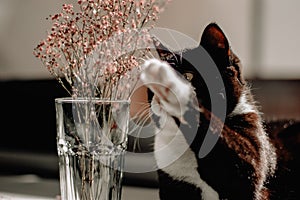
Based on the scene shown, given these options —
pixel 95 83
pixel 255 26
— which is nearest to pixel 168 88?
pixel 95 83

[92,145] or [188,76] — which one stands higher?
[188,76]

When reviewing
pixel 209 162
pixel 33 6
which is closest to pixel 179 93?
pixel 209 162

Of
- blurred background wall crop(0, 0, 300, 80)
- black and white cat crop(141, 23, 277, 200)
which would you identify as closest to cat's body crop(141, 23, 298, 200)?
black and white cat crop(141, 23, 277, 200)

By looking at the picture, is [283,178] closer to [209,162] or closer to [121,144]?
[209,162]

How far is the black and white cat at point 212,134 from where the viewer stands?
2.64 feet

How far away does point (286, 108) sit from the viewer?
1777mm

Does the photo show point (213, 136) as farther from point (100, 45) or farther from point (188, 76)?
point (100, 45)

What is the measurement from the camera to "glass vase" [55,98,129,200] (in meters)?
0.90

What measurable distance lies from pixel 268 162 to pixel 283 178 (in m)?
0.08

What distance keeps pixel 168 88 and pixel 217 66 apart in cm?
18

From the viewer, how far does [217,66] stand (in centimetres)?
89

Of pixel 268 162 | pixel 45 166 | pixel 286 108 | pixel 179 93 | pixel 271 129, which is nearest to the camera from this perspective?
pixel 179 93

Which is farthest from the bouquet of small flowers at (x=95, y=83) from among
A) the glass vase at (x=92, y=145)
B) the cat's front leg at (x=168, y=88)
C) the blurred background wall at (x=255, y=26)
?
the blurred background wall at (x=255, y=26)

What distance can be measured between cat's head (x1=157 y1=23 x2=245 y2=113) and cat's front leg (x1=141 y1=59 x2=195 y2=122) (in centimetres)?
10
